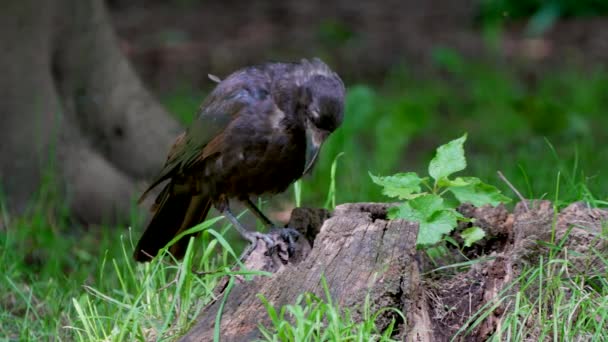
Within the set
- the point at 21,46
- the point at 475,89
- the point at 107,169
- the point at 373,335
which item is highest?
the point at 21,46

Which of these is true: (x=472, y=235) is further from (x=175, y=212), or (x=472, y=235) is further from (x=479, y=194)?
(x=175, y=212)

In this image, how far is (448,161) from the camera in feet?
13.9

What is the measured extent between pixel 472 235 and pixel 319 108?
0.93 m

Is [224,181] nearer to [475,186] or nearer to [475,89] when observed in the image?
[475,186]

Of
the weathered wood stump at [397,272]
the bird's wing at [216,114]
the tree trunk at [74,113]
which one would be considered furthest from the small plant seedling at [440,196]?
the tree trunk at [74,113]

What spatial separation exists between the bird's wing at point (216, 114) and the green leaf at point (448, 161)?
106 centimetres

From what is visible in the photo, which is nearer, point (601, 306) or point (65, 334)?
point (601, 306)

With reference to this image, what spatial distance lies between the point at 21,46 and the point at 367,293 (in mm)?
3512

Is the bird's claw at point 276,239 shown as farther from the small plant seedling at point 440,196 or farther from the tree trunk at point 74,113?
the tree trunk at point 74,113

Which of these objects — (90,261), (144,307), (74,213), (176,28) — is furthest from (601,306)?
(176,28)

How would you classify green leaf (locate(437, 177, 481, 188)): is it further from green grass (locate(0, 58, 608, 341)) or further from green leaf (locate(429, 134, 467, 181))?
green grass (locate(0, 58, 608, 341))

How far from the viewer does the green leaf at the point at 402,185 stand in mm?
4191

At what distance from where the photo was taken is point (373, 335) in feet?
11.6

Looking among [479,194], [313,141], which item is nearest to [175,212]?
[313,141]
